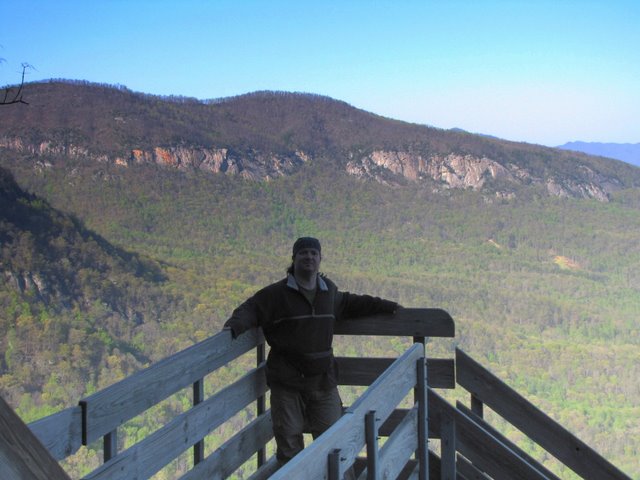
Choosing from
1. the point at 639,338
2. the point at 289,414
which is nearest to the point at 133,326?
the point at 289,414

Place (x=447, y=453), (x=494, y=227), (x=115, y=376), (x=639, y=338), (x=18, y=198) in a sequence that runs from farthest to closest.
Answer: (x=494, y=227) → (x=639, y=338) → (x=18, y=198) → (x=115, y=376) → (x=447, y=453)

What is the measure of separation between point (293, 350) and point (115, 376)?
25.8 meters

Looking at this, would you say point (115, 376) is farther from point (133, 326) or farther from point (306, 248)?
point (306, 248)

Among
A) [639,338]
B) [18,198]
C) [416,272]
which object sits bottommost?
[639,338]

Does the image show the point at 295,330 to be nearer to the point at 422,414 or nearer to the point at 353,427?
the point at 422,414

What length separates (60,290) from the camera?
34.6 meters

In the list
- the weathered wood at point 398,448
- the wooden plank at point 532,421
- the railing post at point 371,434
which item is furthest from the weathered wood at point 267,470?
the railing post at point 371,434

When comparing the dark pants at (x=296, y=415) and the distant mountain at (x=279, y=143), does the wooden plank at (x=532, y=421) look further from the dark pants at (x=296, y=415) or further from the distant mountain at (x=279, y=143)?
the distant mountain at (x=279, y=143)

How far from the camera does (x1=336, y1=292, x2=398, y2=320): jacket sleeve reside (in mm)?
3828

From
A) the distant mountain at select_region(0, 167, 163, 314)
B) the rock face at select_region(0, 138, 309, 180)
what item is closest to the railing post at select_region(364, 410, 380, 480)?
the distant mountain at select_region(0, 167, 163, 314)

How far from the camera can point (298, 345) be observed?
11.8 feet

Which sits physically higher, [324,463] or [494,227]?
[324,463]

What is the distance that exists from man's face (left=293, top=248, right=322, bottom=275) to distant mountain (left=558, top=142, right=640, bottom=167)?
155194mm

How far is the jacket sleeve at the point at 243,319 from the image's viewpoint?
3426 millimetres
